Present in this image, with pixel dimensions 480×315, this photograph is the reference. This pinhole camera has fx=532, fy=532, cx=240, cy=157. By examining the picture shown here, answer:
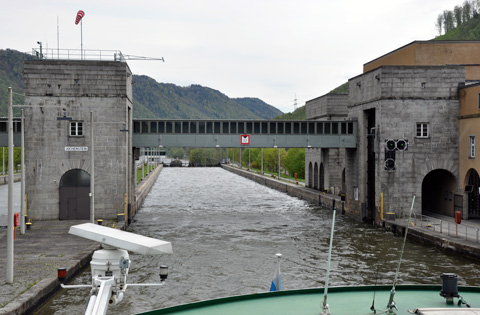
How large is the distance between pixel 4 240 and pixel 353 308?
77.4ft

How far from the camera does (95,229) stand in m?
8.55

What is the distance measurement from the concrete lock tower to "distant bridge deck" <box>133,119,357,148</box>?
6357 mm

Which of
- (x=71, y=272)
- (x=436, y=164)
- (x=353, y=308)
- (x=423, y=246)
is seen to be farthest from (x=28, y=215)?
(x=353, y=308)

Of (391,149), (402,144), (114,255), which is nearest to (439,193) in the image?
(402,144)

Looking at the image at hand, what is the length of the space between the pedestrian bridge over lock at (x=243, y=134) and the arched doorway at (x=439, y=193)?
6.77 metres

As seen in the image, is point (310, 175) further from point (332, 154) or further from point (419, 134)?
point (419, 134)

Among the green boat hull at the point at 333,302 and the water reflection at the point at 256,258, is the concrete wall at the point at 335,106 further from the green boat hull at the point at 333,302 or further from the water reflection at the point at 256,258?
the green boat hull at the point at 333,302

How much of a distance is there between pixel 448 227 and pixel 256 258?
11.3 metres

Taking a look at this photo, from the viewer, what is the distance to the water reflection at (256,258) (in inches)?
830

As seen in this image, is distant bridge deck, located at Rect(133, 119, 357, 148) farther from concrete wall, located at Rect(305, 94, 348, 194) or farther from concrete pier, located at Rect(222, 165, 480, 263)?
concrete wall, located at Rect(305, 94, 348, 194)

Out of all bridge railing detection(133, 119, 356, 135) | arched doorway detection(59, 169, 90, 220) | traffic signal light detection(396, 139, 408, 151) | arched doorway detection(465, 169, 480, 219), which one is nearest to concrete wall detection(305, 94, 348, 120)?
bridge railing detection(133, 119, 356, 135)

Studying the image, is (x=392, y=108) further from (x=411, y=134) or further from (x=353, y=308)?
(x=353, y=308)

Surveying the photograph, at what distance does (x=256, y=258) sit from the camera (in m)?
27.3

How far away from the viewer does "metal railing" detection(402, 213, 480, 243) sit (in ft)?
95.2
